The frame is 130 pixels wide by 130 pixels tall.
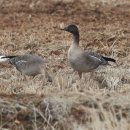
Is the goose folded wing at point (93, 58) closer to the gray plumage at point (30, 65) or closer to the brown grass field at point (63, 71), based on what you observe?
the brown grass field at point (63, 71)

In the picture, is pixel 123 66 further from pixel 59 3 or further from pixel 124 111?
pixel 59 3

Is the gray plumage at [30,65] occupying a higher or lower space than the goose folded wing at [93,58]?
lower

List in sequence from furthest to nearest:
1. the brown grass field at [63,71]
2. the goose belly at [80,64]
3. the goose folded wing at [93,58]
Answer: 1. the goose folded wing at [93,58]
2. the goose belly at [80,64]
3. the brown grass field at [63,71]

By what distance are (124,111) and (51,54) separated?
6.50 meters

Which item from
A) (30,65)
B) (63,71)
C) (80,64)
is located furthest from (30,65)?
(63,71)

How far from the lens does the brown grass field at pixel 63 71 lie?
820 centimetres

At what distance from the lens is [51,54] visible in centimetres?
1461

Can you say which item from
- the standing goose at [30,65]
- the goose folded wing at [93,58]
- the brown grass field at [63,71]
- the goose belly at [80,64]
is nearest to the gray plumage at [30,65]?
the standing goose at [30,65]

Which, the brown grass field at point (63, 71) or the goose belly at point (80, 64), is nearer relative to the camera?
the brown grass field at point (63, 71)

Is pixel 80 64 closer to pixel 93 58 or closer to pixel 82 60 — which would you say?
pixel 82 60

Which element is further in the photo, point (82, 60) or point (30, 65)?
point (30, 65)

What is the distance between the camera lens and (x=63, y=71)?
12.5 metres

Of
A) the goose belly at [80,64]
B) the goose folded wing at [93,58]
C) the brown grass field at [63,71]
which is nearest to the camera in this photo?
the brown grass field at [63,71]

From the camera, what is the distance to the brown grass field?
820 cm
